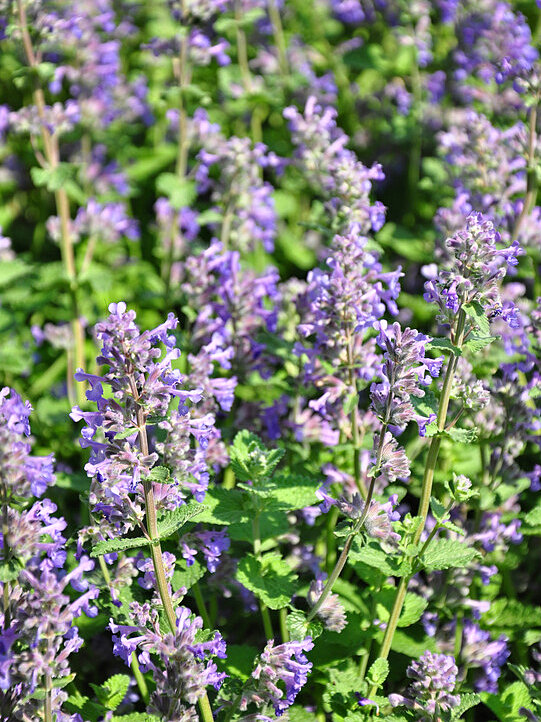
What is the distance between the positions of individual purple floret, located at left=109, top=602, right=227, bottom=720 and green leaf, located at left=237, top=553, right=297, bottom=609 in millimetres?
295

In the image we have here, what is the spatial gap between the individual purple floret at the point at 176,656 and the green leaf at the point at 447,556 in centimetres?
→ 98

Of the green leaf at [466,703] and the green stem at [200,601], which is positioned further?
the green stem at [200,601]

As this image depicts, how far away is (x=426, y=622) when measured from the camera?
436 cm

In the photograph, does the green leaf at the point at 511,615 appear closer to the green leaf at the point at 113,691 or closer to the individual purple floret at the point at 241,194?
the green leaf at the point at 113,691

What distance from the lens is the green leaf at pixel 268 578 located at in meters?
3.61

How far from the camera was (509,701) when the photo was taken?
3.88 meters

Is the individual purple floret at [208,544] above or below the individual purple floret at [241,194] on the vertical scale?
below

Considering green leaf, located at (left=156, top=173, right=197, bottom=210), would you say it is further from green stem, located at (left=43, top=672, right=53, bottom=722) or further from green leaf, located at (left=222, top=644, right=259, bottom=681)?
green stem, located at (left=43, top=672, right=53, bottom=722)

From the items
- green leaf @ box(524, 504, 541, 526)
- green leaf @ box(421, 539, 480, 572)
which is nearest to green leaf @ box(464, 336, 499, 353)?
green leaf @ box(421, 539, 480, 572)

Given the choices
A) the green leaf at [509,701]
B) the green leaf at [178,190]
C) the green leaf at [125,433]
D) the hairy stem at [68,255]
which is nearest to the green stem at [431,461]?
the green leaf at [509,701]

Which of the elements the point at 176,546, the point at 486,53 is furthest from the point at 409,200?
the point at 176,546

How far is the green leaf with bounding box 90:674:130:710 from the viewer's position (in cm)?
368

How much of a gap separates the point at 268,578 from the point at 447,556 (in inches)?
33.0

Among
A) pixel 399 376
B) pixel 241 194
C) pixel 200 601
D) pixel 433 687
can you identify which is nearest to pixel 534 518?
pixel 433 687
